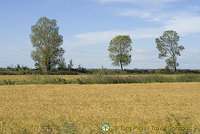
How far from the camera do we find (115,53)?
2105 inches

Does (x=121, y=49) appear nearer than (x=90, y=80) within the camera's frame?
No

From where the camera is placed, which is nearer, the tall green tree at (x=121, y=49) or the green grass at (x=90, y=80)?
the green grass at (x=90, y=80)

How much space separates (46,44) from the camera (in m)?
43.3

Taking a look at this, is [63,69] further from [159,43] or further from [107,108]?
[107,108]

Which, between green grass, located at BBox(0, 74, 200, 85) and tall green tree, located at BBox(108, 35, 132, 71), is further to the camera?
tall green tree, located at BBox(108, 35, 132, 71)

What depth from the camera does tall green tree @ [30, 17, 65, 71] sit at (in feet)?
141

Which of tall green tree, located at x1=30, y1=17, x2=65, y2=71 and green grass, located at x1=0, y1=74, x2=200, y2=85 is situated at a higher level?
tall green tree, located at x1=30, y1=17, x2=65, y2=71

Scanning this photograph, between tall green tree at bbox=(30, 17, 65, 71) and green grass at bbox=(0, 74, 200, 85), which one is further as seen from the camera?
tall green tree at bbox=(30, 17, 65, 71)

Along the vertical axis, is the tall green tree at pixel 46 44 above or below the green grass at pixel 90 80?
above

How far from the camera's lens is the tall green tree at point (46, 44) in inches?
1693

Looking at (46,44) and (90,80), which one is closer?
(90,80)

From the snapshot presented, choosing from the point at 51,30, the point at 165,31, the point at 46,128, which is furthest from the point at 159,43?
the point at 46,128

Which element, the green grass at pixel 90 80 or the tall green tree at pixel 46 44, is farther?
the tall green tree at pixel 46 44

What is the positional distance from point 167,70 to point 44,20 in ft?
80.7
